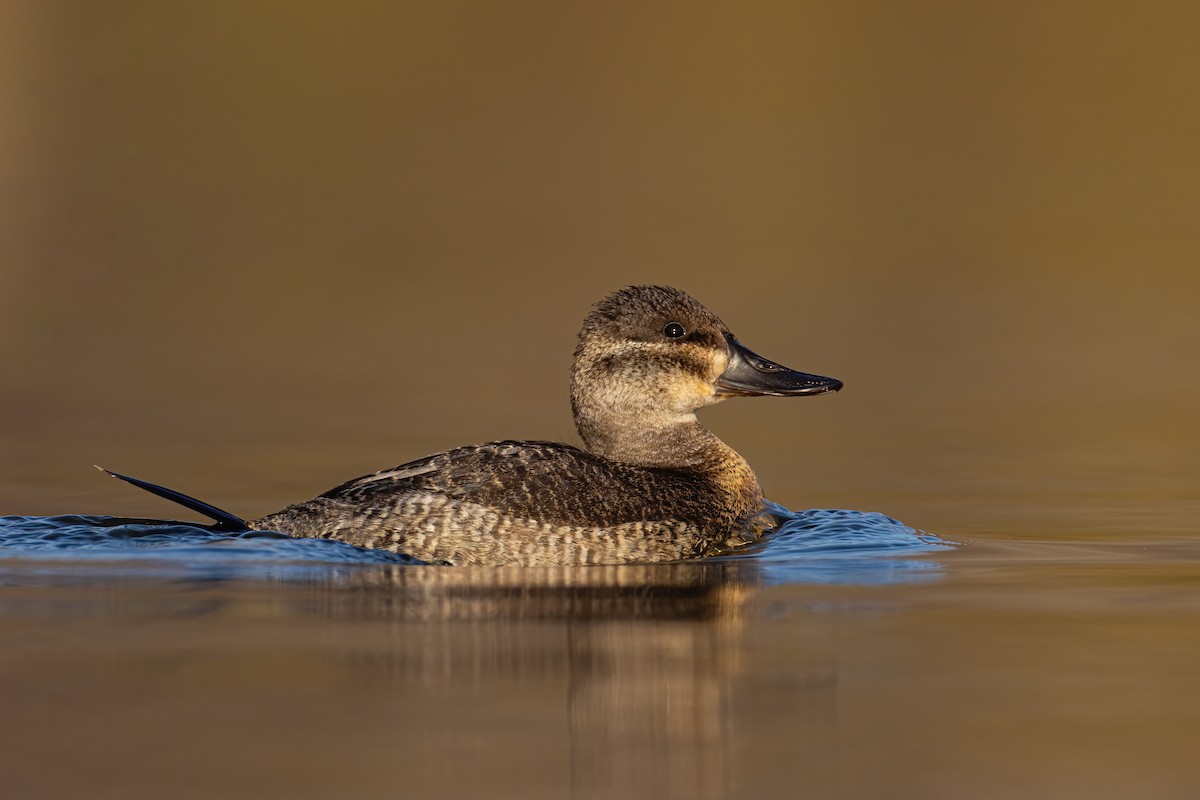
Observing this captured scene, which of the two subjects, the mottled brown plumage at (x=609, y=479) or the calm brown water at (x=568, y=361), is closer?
the calm brown water at (x=568, y=361)

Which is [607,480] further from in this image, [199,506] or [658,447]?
[199,506]

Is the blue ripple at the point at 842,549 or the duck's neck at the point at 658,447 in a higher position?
the duck's neck at the point at 658,447

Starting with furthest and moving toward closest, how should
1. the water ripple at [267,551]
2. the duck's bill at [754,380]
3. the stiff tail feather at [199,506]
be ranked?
1. the duck's bill at [754,380]
2. the stiff tail feather at [199,506]
3. the water ripple at [267,551]

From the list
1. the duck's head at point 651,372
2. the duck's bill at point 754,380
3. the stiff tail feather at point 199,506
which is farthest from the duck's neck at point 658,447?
the stiff tail feather at point 199,506

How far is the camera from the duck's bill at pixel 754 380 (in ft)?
29.4

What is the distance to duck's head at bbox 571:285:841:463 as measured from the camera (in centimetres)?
883

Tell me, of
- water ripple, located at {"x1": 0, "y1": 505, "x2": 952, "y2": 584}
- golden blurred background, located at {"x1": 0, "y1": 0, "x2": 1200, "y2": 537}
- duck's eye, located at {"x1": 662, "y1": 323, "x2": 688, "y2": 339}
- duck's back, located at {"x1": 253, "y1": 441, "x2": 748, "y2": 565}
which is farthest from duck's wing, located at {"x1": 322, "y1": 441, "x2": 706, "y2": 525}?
golden blurred background, located at {"x1": 0, "y1": 0, "x2": 1200, "y2": 537}

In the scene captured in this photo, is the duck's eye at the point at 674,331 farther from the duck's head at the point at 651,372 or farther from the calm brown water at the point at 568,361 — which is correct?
the calm brown water at the point at 568,361

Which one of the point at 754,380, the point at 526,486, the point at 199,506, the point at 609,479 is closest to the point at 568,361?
the point at 754,380

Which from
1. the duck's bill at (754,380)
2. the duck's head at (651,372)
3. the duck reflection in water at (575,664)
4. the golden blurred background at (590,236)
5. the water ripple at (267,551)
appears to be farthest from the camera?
the golden blurred background at (590,236)

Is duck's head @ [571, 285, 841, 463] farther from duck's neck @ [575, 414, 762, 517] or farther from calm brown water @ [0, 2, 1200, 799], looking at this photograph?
calm brown water @ [0, 2, 1200, 799]

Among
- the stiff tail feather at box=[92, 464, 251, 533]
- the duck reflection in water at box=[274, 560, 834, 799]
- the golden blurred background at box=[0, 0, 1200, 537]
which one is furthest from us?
the golden blurred background at box=[0, 0, 1200, 537]

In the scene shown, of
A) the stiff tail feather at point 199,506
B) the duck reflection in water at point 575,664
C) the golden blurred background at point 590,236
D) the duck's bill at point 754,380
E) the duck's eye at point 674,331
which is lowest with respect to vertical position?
the duck reflection in water at point 575,664

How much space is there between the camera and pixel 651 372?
8852 mm
